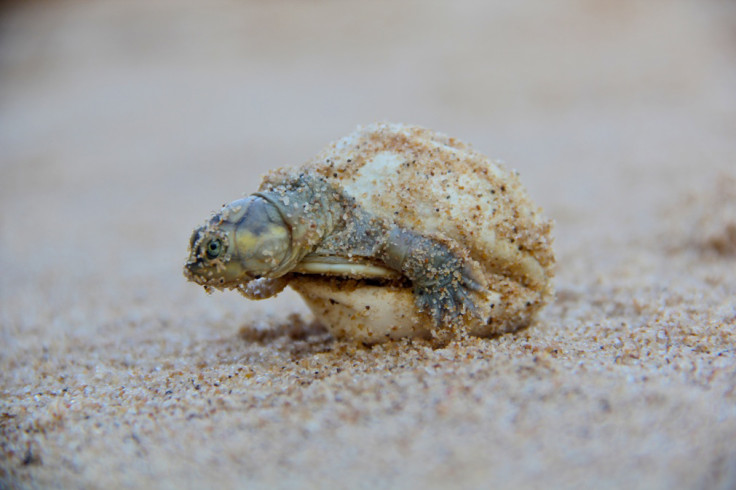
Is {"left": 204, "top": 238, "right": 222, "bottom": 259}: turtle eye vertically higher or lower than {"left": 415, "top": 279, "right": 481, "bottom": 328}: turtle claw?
higher

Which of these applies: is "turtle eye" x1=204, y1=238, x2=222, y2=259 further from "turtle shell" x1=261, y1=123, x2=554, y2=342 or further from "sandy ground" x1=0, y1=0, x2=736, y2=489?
"sandy ground" x1=0, y1=0, x2=736, y2=489

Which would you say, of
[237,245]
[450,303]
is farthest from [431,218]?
[237,245]

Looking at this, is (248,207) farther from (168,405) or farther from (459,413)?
(459,413)

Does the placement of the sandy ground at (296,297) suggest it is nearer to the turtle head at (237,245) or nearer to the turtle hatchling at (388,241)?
the turtle hatchling at (388,241)

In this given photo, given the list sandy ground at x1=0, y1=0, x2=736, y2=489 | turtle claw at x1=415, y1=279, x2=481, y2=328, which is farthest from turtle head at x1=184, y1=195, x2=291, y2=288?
turtle claw at x1=415, y1=279, x2=481, y2=328

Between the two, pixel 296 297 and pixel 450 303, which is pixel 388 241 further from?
pixel 296 297

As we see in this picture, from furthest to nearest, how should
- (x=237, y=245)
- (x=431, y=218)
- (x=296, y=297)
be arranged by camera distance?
(x=296, y=297)
(x=431, y=218)
(x=237, y=245)

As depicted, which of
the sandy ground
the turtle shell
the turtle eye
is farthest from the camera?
the turtle shell

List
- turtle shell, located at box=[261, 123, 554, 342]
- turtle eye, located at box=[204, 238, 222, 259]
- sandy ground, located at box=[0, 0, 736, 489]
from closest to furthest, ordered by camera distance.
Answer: sandy ground, located at box=[0, 0, 736, 489], turtle eye, located at box=[204, 238, 222, 259], turtle shell, located at box=[261, 123, 554, 342]
